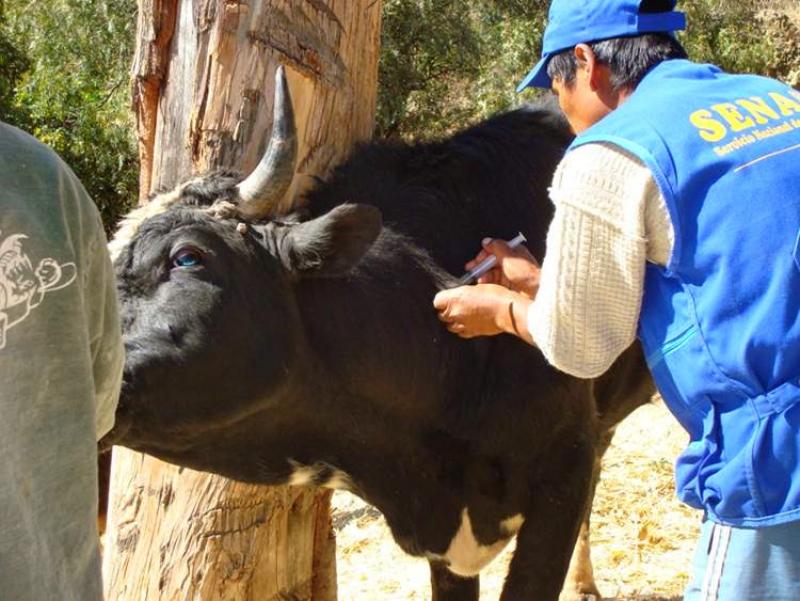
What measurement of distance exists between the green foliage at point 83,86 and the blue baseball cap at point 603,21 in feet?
29.0

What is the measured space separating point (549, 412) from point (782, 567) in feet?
5.06

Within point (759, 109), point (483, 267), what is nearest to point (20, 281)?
point (759, 109)

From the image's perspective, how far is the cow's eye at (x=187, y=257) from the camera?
12.2 feet

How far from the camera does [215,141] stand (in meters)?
4.16

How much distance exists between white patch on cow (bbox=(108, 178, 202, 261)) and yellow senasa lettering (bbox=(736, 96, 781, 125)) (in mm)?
1960

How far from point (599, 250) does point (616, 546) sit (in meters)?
4.73

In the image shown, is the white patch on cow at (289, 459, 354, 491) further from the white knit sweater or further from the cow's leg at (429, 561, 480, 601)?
the white knit sweater

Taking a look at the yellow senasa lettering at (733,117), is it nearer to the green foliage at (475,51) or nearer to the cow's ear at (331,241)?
the cow's ear at (331,241)

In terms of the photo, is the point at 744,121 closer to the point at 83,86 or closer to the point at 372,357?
the point at 372,357

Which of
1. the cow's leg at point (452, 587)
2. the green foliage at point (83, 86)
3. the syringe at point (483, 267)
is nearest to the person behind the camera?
the syringe at point (483, 267)

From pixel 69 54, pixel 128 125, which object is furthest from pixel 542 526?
pixel 69 54

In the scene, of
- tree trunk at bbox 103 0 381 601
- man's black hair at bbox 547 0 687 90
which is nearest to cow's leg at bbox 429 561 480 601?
tree trunk at bbox 103 0 381 601

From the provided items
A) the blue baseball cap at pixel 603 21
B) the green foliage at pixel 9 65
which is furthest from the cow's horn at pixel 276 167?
the green foliage at pixel 9 65

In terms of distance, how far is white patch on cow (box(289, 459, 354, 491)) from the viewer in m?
4.16
